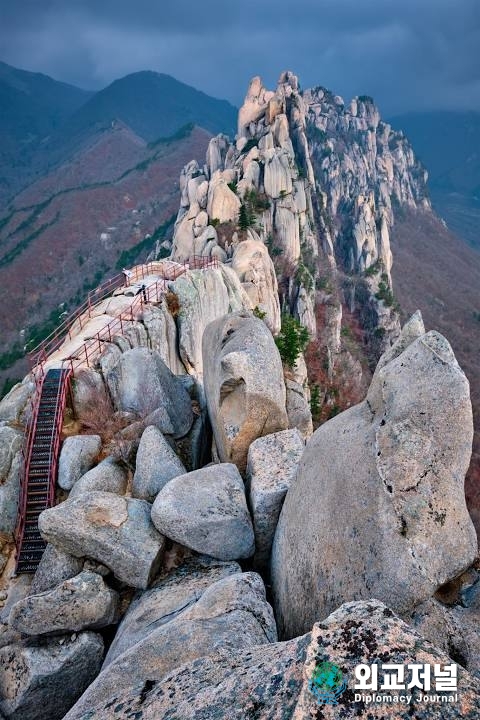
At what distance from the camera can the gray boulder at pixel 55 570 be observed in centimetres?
990

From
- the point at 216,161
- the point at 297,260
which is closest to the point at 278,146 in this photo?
the point at 216,161

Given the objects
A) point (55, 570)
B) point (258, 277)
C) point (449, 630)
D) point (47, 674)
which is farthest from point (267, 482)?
point (258, 277)

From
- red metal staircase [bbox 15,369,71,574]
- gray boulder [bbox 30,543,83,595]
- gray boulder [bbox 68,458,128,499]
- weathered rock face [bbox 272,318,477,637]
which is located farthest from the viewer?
red metal staircase [bbox 15,369,71,574]

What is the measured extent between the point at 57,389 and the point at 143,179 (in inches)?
7671

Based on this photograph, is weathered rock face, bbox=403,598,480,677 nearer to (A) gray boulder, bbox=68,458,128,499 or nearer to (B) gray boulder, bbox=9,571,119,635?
(B) gray boulder, bbox=9,571,119,635

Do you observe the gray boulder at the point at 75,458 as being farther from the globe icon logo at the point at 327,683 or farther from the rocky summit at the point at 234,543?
the globe icon logo at the point at 327,683

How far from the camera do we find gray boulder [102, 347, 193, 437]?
51.1 feet

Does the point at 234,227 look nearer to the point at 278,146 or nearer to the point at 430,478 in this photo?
the point at 278,146

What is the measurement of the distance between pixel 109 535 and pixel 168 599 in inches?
73.0

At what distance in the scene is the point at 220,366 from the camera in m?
12.7

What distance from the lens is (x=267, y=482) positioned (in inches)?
397

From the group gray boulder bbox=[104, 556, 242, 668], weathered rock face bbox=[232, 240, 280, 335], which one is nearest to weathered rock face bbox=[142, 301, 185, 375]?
gray boulder bbox=[104, 556, 242, 668]

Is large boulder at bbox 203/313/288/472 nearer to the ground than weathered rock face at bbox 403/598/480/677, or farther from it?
farther from it

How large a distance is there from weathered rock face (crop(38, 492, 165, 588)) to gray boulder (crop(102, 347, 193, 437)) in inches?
201
